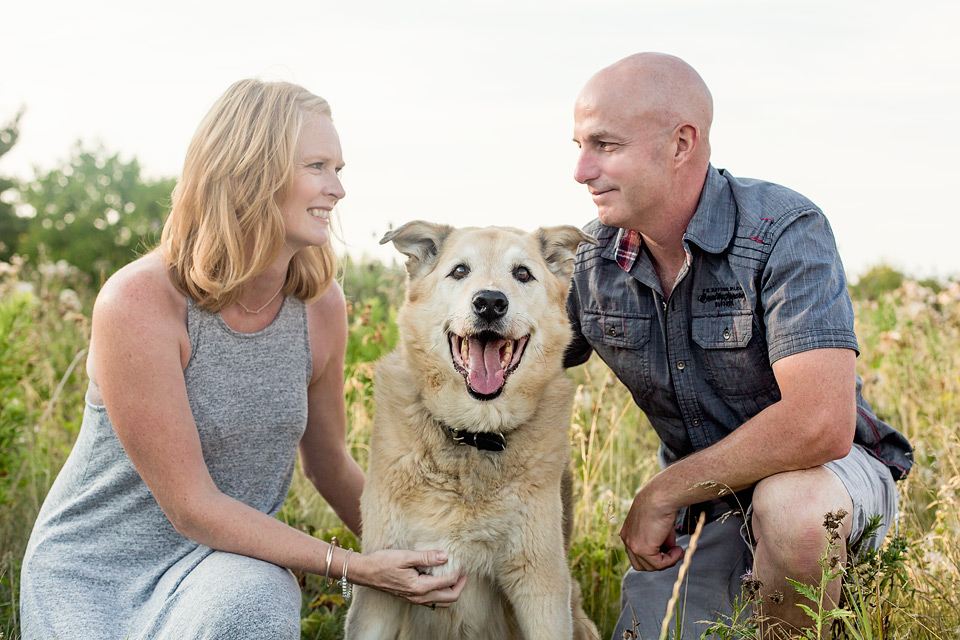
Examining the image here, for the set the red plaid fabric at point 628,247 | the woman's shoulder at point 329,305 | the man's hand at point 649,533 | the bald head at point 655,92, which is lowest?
the man's hand at point 649,533

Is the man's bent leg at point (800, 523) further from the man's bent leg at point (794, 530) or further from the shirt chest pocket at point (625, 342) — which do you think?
the shirt chest pocket at point (625, 342)

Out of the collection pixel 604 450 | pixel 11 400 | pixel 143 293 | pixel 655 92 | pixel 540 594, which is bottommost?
pixel 604 450

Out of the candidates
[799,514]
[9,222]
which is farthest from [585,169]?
[9,222]

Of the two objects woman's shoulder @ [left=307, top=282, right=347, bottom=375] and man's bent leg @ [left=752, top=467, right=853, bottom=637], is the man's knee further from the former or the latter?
woman's shoulder @ [left=307, top=282, right=347, bottom=375]

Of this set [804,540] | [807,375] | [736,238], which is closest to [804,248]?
[736,238]

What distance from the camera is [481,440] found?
8.67 ft

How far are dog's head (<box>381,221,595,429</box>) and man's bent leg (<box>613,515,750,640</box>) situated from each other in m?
1.12

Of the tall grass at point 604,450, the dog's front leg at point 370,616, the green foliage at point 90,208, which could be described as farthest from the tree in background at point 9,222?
the dog's front leg at point 370,616

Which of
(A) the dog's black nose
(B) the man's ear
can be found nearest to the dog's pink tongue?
(A) the dog's black nose

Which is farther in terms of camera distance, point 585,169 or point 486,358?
point 585,169

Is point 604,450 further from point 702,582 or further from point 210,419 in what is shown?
point 210,419

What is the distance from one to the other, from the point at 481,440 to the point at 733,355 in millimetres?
1023

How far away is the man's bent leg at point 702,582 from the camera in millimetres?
3225

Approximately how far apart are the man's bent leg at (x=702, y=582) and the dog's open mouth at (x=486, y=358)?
1286mm
